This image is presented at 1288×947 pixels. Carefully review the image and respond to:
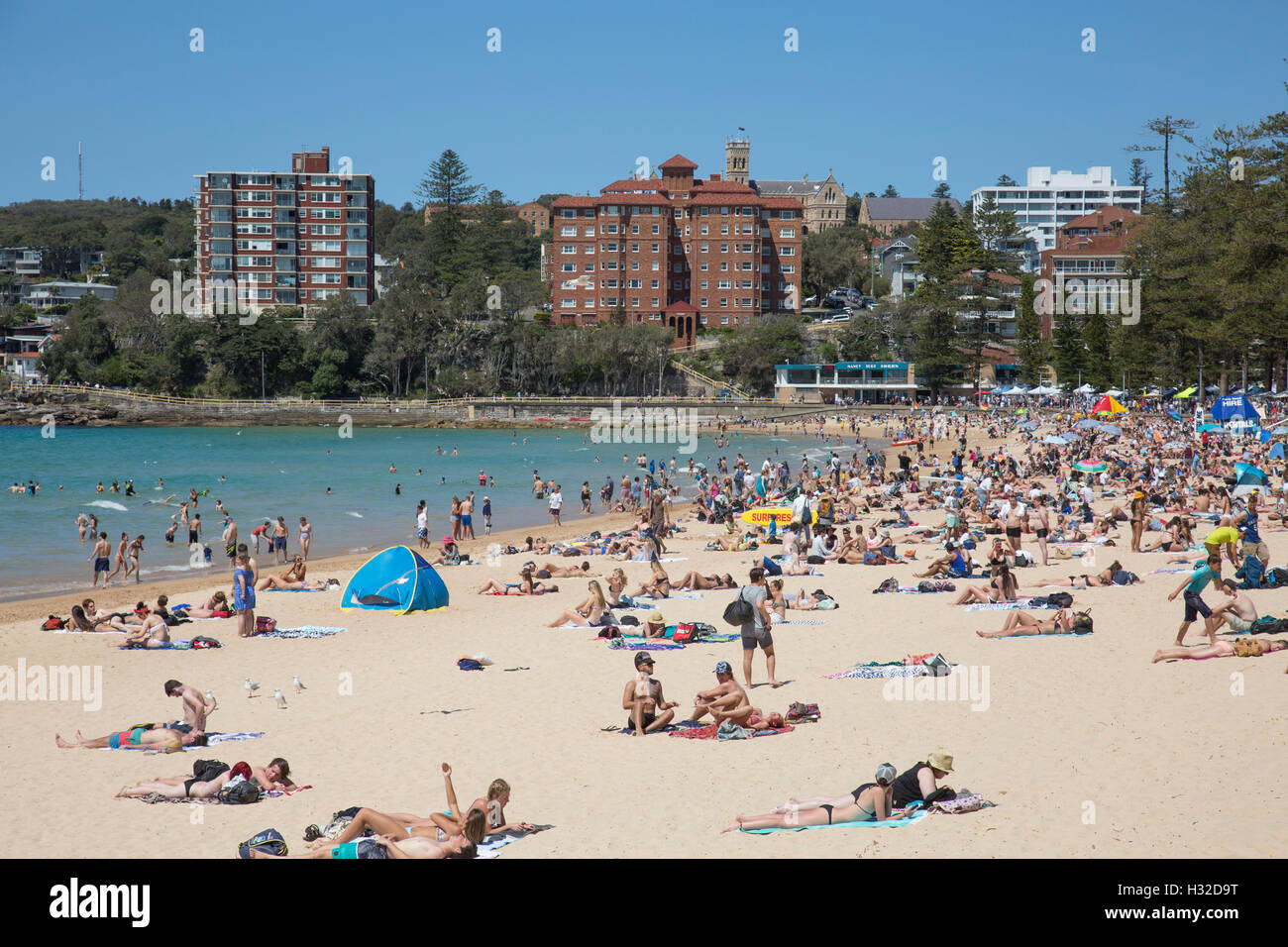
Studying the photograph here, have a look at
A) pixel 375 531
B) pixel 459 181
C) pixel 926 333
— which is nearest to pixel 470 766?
pixel 375 531

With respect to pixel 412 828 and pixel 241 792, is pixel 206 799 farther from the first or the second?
pixel 412 828

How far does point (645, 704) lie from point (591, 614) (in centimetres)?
487

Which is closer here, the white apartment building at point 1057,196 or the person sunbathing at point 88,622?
the person sunbathing at point 88,622

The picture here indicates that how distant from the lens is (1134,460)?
3231 centimetres

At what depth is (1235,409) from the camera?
32844mm

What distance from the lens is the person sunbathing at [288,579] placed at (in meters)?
17.7

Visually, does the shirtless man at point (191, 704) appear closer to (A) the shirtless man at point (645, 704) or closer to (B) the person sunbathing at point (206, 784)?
(B) the person sunbathing at point (206, 784)

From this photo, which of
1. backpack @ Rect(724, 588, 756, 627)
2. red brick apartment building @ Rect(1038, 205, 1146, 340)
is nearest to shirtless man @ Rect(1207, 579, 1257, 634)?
backpack @ Rect(724, 588, 756, 627)

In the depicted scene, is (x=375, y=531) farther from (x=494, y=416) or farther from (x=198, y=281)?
(x=198, y=281)

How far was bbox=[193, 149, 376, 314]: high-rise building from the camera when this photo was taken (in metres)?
96.1

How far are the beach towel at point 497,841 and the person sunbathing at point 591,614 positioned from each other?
679 cm

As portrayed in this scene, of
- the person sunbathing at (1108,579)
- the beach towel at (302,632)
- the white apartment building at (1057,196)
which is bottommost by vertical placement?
the beach towel at (302,632)

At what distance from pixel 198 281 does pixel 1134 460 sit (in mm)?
88804

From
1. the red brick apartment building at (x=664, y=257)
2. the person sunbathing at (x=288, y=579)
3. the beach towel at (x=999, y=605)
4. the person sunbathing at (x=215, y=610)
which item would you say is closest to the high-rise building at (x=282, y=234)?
the red brick apartment building at (x=664, y=257)
